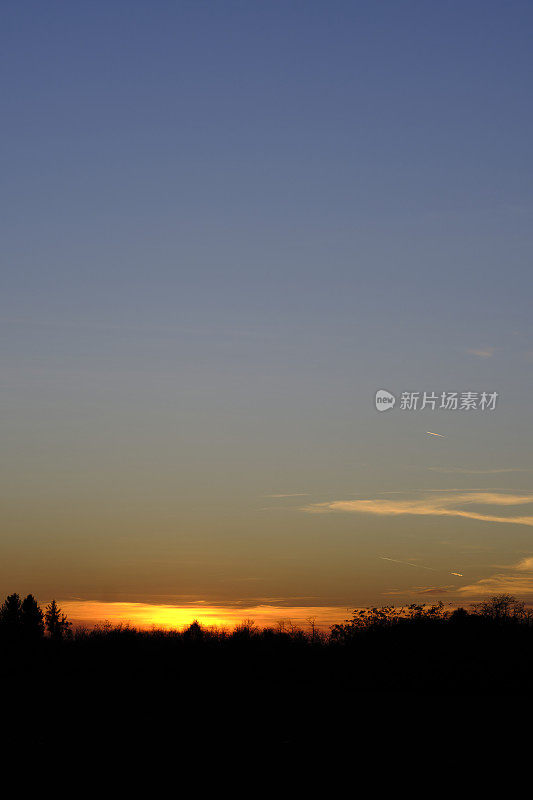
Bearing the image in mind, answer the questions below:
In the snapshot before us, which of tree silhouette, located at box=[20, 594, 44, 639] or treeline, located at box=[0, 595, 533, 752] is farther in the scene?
tree silhouette, located at box=[20, 594, 44, 639]

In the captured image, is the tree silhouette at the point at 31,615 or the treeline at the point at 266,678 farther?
the tree silhouette at the point at 31,615

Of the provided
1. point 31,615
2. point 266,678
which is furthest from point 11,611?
point 266,678

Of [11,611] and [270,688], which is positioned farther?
[11,611]

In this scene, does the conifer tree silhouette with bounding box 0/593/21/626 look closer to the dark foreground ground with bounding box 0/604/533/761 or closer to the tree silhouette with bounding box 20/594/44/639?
the tree silhouette with bounding box 20/594/44/639

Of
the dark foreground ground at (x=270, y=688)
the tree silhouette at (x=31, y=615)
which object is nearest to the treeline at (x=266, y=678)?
the dark foreground ground at (x=270, y=688)

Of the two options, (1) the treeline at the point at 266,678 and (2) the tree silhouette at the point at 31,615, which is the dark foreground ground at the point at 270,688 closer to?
(1) the treeline at the point at 266,678

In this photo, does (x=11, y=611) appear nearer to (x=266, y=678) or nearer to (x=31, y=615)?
(x=31, y=615)

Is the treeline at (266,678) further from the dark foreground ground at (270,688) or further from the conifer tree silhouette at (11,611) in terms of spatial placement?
the conifer tree silhouette at (11,611)

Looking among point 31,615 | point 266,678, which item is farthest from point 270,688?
point 31,615

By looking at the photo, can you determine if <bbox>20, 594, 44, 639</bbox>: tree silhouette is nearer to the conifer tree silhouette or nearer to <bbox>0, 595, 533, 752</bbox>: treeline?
the conifer tree silhouette

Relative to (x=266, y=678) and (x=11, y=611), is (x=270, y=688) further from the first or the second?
(x=11, y=611)

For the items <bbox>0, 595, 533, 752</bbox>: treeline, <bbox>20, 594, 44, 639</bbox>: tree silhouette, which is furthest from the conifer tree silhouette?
<bbox>0, 595, 533, 752</bbox>: treeline

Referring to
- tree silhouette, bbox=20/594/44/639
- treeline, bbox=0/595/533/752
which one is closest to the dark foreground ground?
treeline, bbox=0/595/533/752

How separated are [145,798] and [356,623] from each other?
38.2 m
